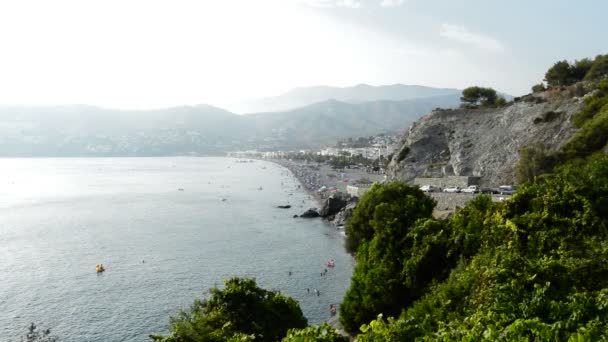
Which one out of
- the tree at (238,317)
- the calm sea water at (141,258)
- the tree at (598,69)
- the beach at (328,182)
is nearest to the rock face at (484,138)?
the tree at (598,69)

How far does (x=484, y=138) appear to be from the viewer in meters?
62.7

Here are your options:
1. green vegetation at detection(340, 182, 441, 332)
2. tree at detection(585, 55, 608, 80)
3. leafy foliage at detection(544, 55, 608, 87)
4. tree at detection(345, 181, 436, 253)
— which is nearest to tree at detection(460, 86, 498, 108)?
leafy foliage at detection(544, 55, 608, 87)

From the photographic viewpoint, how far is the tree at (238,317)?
15266mm

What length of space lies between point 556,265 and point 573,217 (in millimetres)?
4516

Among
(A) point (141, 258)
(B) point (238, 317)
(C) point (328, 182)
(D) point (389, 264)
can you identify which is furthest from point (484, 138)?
(C) point (328, 182)

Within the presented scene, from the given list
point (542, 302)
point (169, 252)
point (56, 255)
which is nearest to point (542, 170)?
point (542, 302)

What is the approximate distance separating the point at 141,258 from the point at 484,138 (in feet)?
153

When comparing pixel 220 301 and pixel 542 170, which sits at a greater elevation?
pixel 542 170

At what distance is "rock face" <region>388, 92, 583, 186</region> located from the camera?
53.3 meters

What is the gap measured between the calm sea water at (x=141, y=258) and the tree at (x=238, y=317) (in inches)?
564

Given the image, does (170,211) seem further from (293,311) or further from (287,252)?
(293,311)

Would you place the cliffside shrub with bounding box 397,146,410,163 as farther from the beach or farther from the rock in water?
the beach

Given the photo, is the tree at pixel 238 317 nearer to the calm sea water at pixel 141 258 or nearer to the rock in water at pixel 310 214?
the calm sea water at pixel 141 258

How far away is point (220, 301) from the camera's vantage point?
17.4 meters
